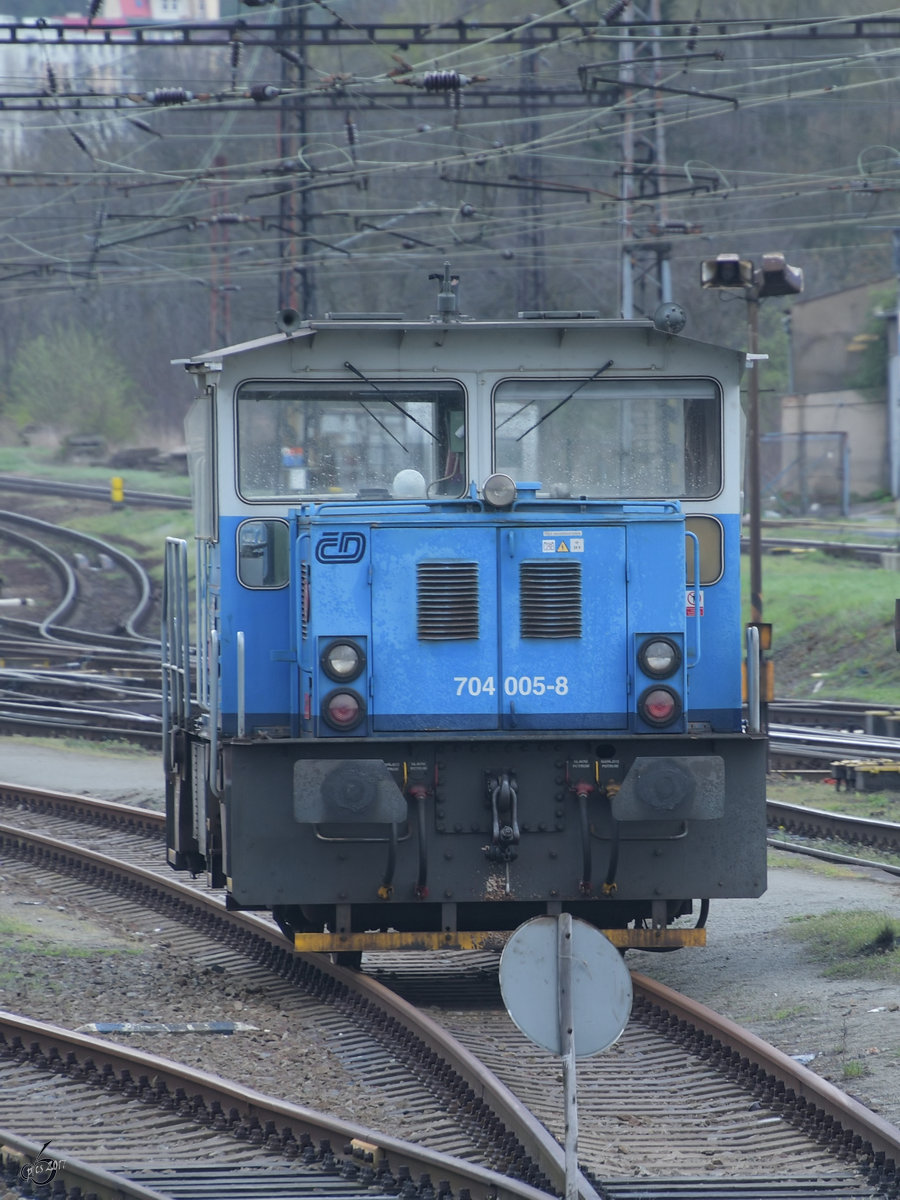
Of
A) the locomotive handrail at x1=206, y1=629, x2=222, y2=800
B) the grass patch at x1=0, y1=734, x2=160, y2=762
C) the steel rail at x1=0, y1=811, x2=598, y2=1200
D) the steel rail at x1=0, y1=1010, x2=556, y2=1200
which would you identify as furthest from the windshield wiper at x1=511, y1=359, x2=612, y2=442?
the grass patch at x1=0, y1=734, x2=160, y2=762

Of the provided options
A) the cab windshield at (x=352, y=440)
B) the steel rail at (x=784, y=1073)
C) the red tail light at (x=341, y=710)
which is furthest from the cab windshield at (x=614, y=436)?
the steel rail at (x=784, y=1073)

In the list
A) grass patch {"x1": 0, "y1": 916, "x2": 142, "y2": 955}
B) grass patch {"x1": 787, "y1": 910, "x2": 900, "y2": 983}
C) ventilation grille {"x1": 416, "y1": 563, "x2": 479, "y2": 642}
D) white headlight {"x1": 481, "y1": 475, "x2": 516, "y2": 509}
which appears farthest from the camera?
grass patch {"x1": 0, "y1": 916, "x2": 142, "y2": 955}

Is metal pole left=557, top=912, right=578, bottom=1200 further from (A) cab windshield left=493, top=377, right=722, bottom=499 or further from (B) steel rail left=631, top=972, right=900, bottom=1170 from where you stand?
(A) cab windshield left=493, top=377, right=722, bottom=499

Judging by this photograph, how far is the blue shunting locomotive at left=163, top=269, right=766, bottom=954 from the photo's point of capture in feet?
24.7

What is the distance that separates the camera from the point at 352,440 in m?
8.03

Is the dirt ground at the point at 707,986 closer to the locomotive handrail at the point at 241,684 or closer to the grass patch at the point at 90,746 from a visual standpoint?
the locomotive handrail at the point at 241,684

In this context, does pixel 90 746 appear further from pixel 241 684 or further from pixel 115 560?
pixel 115 560

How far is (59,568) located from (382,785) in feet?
79.3

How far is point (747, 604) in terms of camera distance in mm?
24703

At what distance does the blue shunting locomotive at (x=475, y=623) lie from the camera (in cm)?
753

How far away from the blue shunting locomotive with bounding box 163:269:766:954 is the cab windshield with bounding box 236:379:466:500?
0.01 m

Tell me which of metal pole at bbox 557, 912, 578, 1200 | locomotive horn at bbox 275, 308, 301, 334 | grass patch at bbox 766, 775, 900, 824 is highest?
locomotive horn at bbox 275, 308, 301, 334

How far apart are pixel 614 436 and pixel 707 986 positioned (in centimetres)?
303

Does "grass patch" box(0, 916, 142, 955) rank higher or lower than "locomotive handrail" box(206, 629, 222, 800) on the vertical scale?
lower
